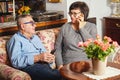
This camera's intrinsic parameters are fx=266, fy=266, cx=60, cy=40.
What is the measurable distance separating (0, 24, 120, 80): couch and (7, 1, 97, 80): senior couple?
8 cm

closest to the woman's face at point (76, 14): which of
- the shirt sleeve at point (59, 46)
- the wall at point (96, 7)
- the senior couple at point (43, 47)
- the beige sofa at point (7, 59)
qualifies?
the senior couple at point (43, 47)

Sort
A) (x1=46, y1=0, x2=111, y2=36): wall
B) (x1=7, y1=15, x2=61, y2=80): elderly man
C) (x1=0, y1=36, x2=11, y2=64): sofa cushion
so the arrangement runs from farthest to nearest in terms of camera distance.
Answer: (x1=46, y1=0, x2=111, y2=36): wall
(x1=0, y1=36, x2=11, y2=64): sofa cushion
(x1=7, y1=15, x2=61, y2=80): elderly man

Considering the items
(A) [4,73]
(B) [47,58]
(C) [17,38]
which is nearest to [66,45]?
(B) [47,58]

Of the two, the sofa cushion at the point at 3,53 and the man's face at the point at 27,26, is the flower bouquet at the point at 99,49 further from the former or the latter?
the sofa cushion at the point at 3,53

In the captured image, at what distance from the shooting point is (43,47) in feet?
9.50

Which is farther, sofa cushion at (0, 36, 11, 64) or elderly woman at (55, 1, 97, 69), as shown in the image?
elderly woman at (55, 1, 97, 69)

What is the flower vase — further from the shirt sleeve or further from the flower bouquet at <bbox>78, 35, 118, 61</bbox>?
the shirt sleeve

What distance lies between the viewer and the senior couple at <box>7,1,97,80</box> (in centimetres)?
258

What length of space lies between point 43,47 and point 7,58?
41cm

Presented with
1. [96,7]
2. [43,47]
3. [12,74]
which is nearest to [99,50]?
[12,74]

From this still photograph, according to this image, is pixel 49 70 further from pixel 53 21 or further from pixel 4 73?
pixel 53 21

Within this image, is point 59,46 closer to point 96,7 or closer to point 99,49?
point 99,49

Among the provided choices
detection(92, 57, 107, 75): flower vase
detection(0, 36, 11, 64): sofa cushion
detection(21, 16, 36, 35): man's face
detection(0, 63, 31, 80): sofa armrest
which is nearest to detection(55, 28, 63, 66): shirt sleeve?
detection(21, 16, 36, 35): man's face

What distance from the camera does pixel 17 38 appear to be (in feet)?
8.66
